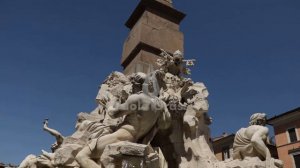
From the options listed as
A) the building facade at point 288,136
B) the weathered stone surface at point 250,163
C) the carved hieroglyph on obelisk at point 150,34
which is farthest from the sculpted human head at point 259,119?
the building facade at point 288,136

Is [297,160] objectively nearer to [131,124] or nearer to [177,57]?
[177,57]

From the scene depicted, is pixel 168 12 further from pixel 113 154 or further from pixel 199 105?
pixel 113 154

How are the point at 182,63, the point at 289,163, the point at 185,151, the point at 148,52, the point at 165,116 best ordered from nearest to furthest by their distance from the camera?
1. the point at 165,116
2. the point at 185,151
3. the point at 182,63
4. the point at 148,52
5. the point at 289,163

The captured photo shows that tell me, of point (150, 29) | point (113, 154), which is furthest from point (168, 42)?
point (113, 154)

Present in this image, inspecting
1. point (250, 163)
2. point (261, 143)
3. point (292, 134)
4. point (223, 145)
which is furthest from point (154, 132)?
point (223, 145)

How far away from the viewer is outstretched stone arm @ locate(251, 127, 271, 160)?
550cm

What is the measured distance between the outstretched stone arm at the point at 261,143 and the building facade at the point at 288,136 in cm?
2125

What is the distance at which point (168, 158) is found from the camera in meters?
5.55

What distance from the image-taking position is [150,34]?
8336 mm

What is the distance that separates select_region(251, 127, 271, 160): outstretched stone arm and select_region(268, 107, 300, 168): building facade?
837 inches

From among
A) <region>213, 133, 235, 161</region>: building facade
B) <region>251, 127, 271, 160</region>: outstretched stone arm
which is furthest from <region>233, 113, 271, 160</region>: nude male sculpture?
<region>213, 133, 235, 161</region>: building facade

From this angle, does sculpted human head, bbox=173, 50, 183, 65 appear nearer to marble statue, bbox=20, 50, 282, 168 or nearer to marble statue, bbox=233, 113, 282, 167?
marble statue, bbox=20, 50, 282, 168

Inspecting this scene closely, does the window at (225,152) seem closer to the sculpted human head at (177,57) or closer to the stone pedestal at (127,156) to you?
the sculpted human head at (177,57)

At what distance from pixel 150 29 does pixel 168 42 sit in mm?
A: 613
